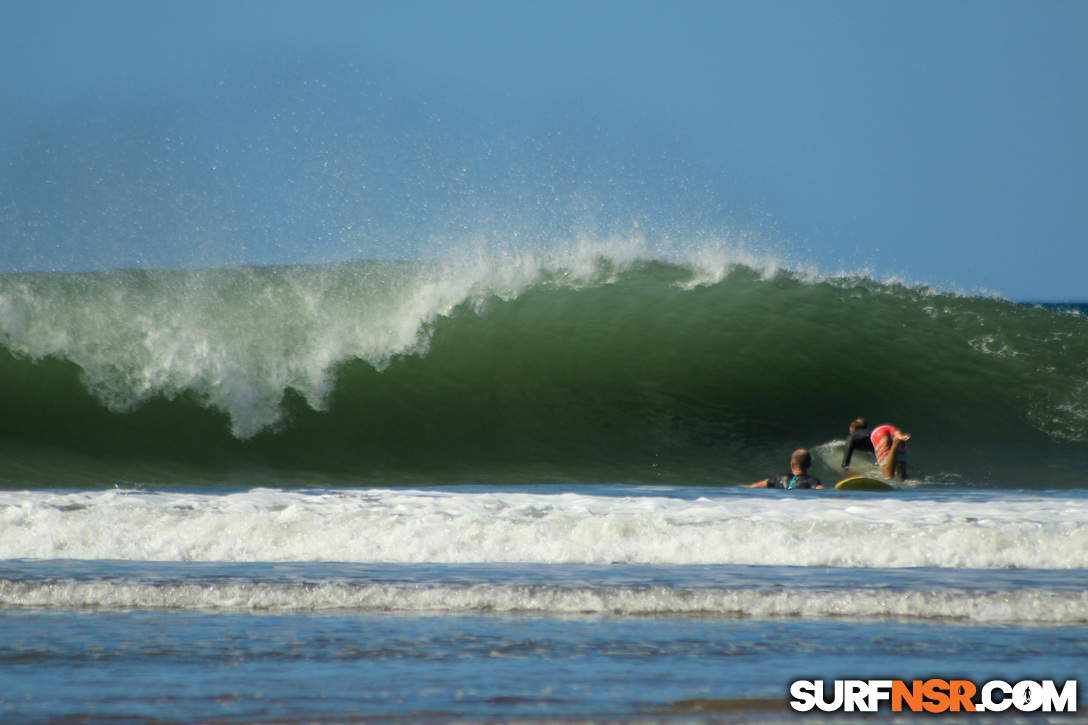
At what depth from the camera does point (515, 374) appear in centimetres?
1061

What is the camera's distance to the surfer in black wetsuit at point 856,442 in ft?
29.9

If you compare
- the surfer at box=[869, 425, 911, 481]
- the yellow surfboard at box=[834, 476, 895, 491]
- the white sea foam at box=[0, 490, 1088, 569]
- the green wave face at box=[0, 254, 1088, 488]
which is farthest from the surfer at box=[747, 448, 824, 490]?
the white sea foam at box=[0, 490, 1088, 569]

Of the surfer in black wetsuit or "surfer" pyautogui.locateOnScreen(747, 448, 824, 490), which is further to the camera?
the surfer in black wetsuit

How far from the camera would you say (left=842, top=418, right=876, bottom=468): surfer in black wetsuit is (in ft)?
29.9

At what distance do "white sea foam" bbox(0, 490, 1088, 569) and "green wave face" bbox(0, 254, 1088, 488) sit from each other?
3710 mm

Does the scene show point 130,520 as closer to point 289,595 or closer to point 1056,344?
point 289,595

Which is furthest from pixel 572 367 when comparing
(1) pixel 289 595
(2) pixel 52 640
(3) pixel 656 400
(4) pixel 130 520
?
(2) pixel 52 640

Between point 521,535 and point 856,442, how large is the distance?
536 centimetres

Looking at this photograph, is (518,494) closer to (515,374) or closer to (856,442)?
(856,442)

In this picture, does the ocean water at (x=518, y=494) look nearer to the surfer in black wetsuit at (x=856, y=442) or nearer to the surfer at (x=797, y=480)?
the surfer in black wetsuit at (x=856, y=442)

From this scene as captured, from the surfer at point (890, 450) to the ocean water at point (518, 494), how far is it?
308mm

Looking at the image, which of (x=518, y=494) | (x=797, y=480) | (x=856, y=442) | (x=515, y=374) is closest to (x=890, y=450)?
(x=856, y=442)

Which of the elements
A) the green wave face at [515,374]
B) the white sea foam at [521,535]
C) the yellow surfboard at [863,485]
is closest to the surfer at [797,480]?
the yellow surfboard at [863,485]

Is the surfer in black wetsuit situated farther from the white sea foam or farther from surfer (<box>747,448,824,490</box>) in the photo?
the white sea foam
